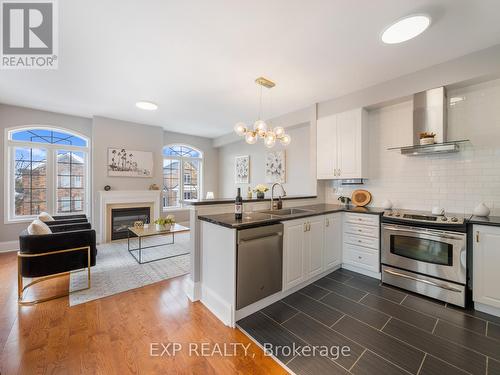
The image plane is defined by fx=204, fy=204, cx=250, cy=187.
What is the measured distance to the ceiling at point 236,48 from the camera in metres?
1.77

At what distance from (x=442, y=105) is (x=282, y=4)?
2357mm

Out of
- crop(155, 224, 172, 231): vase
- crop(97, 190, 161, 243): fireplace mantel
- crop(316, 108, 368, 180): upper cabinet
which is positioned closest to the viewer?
crop(316, 108, 368, 180): upper cabinet

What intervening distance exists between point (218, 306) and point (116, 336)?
0.92 meters

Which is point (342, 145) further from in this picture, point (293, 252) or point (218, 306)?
point (218, 306)

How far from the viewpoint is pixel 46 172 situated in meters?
4.49

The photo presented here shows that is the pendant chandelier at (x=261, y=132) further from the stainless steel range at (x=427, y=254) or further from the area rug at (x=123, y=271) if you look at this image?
the area rug at (x=123, y=271)

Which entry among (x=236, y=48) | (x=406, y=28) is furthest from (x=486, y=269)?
(x=236, y=48)

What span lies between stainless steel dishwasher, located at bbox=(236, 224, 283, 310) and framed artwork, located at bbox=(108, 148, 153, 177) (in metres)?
4.42

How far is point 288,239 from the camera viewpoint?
2.38 metres

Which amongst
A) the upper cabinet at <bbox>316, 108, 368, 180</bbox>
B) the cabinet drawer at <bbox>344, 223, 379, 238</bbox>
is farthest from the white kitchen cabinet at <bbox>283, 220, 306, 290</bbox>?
the upper cabinet at <bbox>316, 108, 368, 180</bbox>

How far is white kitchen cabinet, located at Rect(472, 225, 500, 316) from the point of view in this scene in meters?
2.00

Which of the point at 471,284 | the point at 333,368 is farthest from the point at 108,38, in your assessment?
the point at 471,284

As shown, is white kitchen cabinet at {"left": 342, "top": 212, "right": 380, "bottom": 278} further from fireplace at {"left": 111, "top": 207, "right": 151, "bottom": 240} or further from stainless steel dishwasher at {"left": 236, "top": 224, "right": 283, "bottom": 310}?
fireplace at {"left": 111, "top": 207, "right": 151, "bottom": 240}

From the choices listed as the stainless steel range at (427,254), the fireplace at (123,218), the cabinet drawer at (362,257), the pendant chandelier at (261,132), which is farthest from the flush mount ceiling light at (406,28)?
the fireplace at (123,218)
